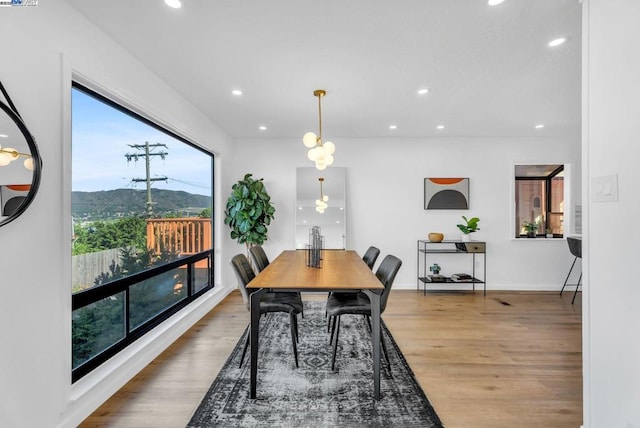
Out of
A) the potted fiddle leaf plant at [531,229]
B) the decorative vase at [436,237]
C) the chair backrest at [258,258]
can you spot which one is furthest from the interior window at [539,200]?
the chair backrest at [258,258]

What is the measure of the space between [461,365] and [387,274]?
3.22ft

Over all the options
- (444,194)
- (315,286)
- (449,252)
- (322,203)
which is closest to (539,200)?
(444,194)

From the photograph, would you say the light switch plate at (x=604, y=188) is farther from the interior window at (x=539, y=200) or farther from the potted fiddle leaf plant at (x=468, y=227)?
the interior window at (x=539, y=200)

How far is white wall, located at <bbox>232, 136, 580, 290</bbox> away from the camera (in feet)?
16.6

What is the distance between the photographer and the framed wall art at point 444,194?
16.6 ft

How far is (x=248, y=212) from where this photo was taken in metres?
4.46

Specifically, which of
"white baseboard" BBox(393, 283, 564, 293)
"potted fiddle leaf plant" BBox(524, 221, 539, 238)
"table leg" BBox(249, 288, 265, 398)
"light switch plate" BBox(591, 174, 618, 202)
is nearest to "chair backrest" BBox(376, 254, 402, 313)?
"table leg" BBox(249, 288, 265, 398)

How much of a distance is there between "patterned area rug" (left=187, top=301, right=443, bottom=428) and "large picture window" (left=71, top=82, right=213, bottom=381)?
37.6 inches

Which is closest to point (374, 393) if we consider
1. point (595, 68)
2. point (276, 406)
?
point (276, 406)

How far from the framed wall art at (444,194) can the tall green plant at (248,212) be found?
Result: 8.51 ft

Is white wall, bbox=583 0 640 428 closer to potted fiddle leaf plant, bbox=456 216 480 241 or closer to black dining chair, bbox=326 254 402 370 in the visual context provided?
black dining chair, bbox=326 254 402 370

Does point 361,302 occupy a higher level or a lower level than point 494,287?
higher

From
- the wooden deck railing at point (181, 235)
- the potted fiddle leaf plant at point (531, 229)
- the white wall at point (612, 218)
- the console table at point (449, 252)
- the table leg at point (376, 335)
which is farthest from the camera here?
the potted fiddle leaf plant at point (531, 229)

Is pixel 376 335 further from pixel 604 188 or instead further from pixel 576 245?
pixel 576 245
